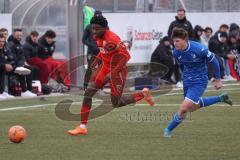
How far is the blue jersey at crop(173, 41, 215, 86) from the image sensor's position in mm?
13789

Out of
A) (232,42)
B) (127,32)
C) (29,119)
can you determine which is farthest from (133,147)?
(232,42)

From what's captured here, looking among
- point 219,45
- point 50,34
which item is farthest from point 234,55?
point 50,34

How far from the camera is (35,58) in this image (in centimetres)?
2277

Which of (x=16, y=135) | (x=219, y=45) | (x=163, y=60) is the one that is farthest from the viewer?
(x=219, y=45)

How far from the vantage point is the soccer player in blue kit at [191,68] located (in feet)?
44.7

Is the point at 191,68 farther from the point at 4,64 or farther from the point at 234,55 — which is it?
the point at 234,55

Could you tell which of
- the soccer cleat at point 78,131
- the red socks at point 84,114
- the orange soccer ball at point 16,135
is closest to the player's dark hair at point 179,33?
the red socks at point 84,114

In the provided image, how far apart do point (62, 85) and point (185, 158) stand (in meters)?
12.7

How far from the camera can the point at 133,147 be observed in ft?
40.5

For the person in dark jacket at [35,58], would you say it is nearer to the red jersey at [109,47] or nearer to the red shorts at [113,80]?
the red shorts at [113,80]

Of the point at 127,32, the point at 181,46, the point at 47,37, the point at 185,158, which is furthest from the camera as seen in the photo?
the point at 127,32

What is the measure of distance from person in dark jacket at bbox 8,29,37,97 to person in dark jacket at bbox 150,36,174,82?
5.00 metres

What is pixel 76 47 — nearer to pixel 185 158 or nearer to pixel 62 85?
pixel 62 85

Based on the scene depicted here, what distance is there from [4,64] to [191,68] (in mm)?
8187
